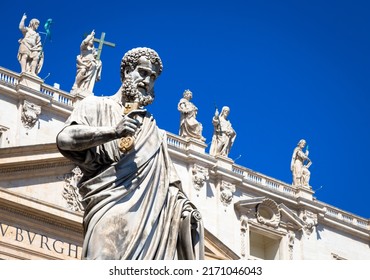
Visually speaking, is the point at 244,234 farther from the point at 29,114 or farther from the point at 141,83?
the point at 141,83

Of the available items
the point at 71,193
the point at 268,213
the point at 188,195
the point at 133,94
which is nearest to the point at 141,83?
the point at 133,94

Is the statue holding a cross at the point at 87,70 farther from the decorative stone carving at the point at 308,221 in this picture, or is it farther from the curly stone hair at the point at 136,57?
the curly stone hair at the point at 136,57

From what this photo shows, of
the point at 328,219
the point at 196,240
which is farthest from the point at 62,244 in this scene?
the point at 196,240

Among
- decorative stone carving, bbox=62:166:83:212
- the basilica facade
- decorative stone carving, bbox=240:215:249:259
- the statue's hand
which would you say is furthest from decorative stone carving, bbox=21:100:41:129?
the statue's hand

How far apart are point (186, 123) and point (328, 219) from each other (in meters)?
6.72

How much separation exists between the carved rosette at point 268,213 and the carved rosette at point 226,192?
1.32 meters

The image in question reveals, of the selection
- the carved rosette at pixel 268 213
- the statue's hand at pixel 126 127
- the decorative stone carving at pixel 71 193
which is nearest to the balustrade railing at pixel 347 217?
the carved rosette at pixel 268 213

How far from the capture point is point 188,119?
30.8 m

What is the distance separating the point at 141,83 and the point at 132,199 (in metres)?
0.84

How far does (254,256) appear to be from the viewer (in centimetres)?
3269

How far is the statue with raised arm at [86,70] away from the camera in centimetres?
2830

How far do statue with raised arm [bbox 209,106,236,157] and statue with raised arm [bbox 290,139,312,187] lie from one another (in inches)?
124

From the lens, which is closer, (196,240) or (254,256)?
(196,240)
